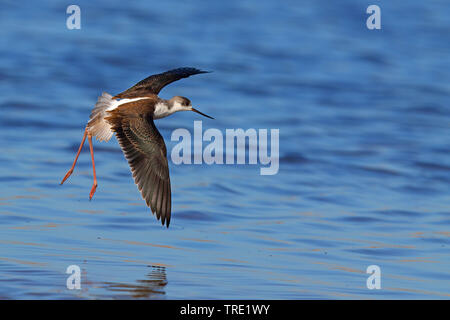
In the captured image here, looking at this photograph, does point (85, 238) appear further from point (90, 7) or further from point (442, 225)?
point (90, 7)

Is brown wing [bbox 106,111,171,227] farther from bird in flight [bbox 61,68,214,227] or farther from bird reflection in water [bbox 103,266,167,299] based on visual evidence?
bird reflection in water [bbox 103,266,167,299]

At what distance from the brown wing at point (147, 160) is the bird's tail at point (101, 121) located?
91 centimetres

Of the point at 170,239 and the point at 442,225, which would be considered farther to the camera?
the point at 442,225

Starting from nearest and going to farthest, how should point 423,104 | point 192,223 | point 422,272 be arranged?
point 422,272 < point 192,223 < point 423,104

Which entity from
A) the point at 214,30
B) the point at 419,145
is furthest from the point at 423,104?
the point at 214,30

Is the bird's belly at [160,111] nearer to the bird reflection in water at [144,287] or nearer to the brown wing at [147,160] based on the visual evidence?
the brown wing at [147,160]

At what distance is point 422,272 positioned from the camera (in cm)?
782

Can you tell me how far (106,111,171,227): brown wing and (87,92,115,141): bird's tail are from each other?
910mm

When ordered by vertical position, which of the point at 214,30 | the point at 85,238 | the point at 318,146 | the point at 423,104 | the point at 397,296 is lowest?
the point at 397,296

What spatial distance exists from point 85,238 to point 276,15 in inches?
605

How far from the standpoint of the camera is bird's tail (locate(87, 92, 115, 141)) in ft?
29.3

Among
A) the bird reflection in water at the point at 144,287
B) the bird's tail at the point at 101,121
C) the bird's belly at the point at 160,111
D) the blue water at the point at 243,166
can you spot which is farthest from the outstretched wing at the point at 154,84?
the bird reflection in water at the point at 144,287

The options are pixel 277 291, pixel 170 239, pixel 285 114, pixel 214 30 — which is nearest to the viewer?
pixel 277 291

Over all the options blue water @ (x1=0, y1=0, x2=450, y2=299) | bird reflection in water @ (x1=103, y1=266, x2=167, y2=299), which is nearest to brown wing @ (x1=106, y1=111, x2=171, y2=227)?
blue water @ (x1=0, y1=0, x2=450, y2=299)
